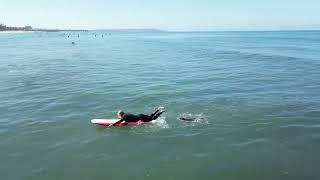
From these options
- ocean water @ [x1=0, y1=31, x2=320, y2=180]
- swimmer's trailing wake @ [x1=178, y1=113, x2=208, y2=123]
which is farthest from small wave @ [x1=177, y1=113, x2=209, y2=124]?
ocean water @ [x1=0, y1=31, x2=320, y2=180]

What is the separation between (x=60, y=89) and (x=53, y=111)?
29.5 ft

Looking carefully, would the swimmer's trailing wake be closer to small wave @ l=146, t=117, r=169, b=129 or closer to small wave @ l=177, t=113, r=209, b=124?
small wave @ l=177, t=113, r=209, b=124

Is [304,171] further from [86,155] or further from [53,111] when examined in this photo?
[53,111]

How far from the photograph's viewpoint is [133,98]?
32.6m

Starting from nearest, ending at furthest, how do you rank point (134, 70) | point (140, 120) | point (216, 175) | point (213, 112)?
point (216, 175)
point (140, 120)
point (213, 112)
point (134, 70)

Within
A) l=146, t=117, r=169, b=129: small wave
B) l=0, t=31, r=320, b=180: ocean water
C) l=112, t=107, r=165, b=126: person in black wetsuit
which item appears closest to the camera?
l=0, t=31, r=320, b=180: ocean water

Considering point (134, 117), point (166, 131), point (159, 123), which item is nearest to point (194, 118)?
point (159, 123)

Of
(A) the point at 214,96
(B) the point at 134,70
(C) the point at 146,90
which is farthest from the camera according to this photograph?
(B) the point at 134,70

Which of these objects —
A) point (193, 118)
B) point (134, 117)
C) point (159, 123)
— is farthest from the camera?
point (193, 118)

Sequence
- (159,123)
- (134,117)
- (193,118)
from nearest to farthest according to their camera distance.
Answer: (134,117)
(159,123)
(193,118)

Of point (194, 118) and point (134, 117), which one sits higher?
point (134, 117)

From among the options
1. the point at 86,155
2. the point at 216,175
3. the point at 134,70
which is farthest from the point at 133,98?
the point at 134,70

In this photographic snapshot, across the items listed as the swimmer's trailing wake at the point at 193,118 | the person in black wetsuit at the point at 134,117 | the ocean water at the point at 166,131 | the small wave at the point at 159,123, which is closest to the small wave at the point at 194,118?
the swimmer's trailing wake at the point at 193,118

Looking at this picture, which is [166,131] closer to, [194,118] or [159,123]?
[159,123]
